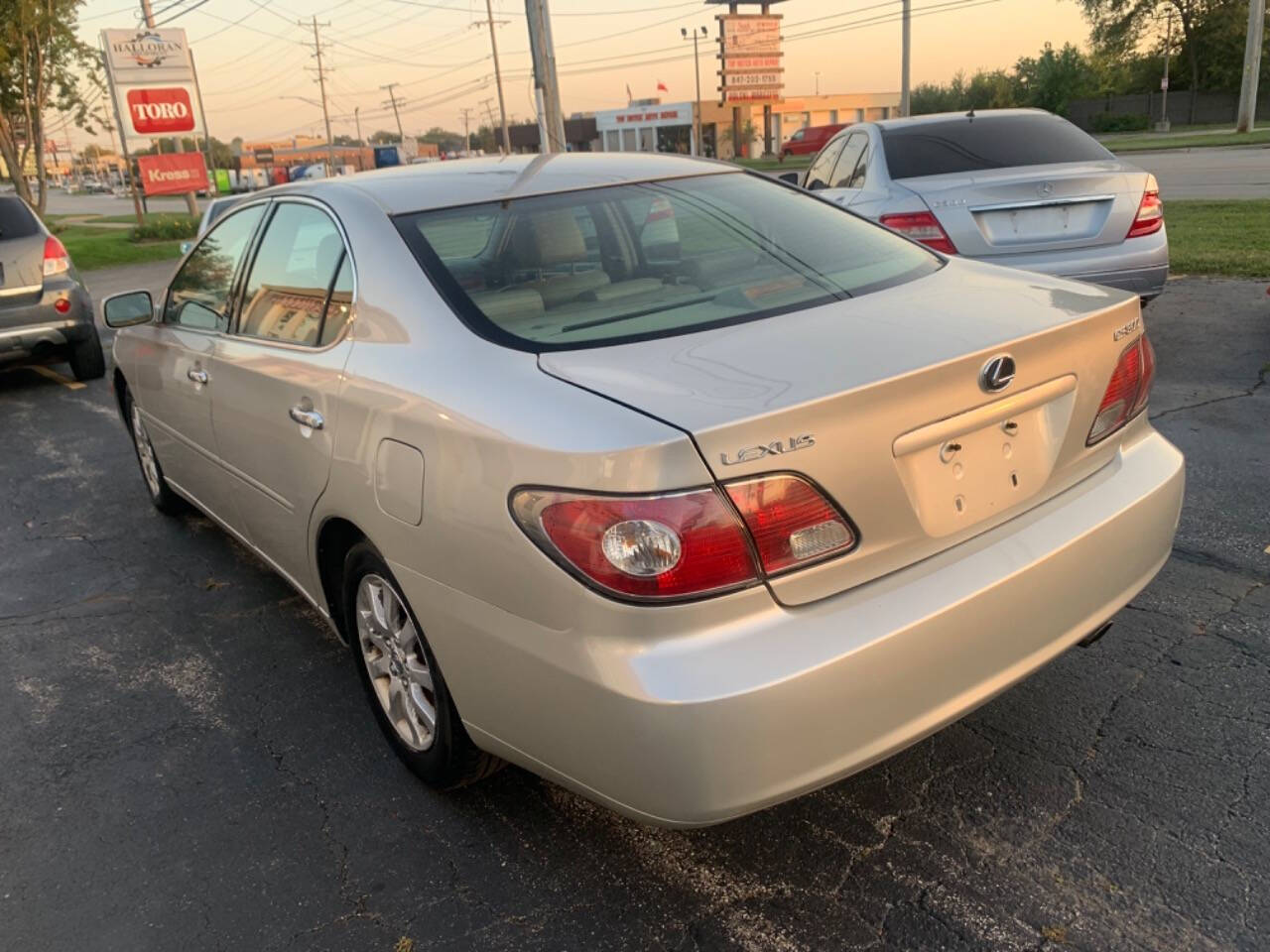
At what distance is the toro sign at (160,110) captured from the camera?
27000 mm

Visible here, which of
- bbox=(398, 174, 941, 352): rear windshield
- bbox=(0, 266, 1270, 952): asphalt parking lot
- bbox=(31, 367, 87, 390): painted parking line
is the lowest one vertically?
bbox=(31, 367, 87, 390): painted parking line

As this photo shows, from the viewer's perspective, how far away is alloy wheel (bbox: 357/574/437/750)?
A: 2.75 m

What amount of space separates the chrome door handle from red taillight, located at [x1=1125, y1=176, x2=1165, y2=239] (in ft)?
16.9

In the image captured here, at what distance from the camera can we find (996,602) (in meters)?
2.21

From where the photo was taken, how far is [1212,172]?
827 inches

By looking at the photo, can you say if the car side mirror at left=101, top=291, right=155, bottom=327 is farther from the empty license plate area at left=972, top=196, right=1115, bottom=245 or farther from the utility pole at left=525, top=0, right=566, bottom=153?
the utility pole at left=525, top=0, right=566, bottom=153

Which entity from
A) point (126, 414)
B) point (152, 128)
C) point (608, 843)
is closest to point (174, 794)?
point (608, 843)

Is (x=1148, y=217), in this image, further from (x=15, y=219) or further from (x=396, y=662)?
(x=15, y=219)

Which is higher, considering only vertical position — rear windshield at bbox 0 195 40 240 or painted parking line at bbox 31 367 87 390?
rear windshield at bbox 0 195 40 240

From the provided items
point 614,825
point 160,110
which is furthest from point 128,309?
point 160,110

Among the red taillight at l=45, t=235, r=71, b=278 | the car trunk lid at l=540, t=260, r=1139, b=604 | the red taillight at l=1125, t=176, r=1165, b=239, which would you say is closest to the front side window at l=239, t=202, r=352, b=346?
the car trunk lid at l=540, t=260, r=1139, b=604

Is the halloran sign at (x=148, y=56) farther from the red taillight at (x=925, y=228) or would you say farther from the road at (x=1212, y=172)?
the red taillight at (x=925, y=228)

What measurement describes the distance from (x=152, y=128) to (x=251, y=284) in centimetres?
2756

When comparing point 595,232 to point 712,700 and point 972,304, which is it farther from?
point 712,700
